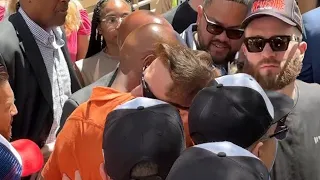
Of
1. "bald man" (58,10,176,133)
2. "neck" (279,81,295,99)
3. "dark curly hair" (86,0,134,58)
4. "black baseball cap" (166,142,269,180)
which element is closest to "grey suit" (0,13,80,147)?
"bald man" (58,10,176,133)

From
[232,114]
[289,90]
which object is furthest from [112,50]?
[232,114]

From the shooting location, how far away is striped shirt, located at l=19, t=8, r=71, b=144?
2490mm

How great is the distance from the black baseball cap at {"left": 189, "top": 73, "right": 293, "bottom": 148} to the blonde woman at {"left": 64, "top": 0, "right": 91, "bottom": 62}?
208 cm

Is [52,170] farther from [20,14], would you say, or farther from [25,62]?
[20,14]

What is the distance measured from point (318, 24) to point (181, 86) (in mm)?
1142

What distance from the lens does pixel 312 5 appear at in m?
3.60

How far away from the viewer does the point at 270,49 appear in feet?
6.53

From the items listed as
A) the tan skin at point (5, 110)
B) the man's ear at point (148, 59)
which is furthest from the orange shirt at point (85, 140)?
the man's ear at point (148, 59)

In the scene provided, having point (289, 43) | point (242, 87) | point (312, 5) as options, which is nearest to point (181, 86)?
point (242, 87)

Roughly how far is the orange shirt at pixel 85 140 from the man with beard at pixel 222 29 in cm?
70

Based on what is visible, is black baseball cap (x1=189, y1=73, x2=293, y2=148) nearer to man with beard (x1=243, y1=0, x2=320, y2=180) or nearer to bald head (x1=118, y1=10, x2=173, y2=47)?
man with beard (x1=243, y1=0, x2=320, y2=180)

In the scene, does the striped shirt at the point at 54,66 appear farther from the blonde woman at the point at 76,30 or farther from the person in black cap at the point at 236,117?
the person in black cap at the point at 236,117

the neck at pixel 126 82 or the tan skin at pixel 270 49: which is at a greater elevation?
the tan skin at pixel 270 49

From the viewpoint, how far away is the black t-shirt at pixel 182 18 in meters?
3.08
